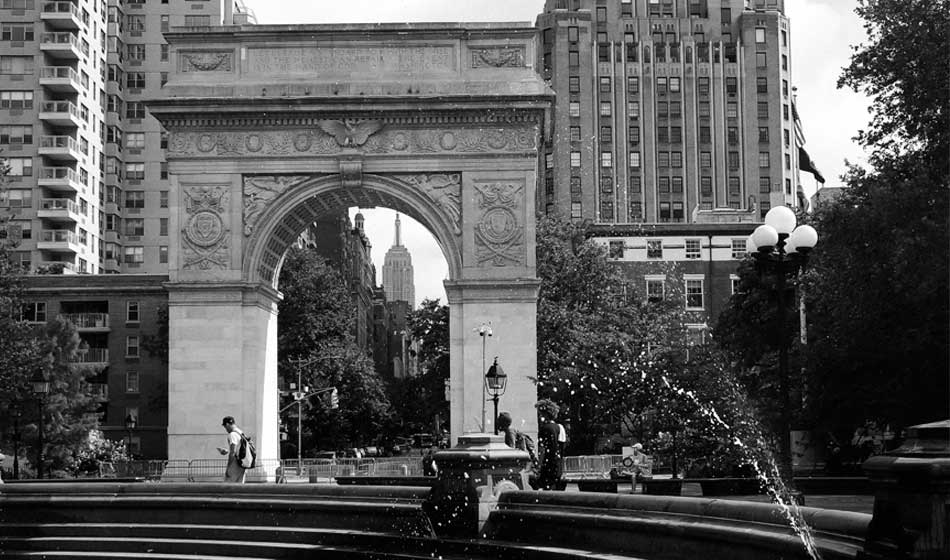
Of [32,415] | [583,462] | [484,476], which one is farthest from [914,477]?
[32,415]

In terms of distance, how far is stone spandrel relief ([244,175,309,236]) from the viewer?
1642 inches

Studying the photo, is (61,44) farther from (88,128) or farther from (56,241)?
(56,241)

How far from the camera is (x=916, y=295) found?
31453 mm

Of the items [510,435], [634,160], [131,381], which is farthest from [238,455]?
[634,160]

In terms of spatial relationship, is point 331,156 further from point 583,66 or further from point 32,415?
point 583,66

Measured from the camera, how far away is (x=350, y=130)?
1646 inches

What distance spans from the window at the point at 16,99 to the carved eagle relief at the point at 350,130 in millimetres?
39319

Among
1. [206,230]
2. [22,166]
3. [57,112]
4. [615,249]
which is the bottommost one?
[206,230]

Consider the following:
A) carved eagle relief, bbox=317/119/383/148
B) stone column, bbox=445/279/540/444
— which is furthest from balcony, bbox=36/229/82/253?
stone column, bbox=445/279/540/444

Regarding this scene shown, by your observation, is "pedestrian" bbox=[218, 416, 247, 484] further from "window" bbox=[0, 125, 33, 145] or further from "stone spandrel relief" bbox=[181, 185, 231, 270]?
"window" bbox=[0, 125, 33, 145]

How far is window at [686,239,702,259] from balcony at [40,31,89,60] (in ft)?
122

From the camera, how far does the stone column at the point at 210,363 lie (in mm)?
41000

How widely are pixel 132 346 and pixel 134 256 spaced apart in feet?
51.1

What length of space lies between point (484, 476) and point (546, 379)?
130 ft
